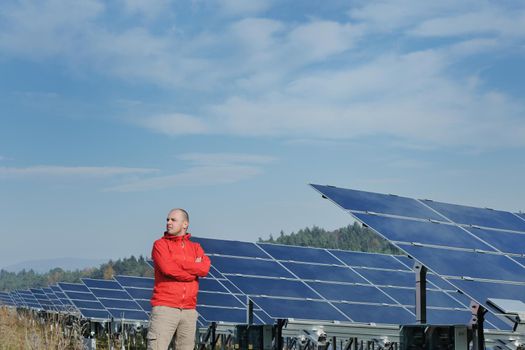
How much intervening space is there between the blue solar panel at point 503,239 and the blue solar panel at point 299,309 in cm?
340

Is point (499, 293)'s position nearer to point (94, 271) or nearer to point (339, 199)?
point (339, 199)

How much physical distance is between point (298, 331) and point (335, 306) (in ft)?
3.44

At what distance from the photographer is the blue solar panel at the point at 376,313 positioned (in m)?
15.4

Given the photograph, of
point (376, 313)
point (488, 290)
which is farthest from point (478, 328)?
point (376, 313)

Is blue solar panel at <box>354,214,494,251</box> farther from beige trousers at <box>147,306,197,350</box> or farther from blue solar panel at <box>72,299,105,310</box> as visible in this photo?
blue solar panel at <box>72,299,105,310</box>

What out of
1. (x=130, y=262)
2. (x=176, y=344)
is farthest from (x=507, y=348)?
(x=130, y=262)

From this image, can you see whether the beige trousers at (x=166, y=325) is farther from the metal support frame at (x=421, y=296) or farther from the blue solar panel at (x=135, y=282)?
the blue solar panel at (x=135, y=282)

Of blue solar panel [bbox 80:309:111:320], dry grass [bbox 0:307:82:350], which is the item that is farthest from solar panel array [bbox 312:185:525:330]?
blue solar panel [bbox 80:309:111:320]

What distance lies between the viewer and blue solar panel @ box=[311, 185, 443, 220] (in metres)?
12.2

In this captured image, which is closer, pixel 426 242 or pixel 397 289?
pixel 426 242

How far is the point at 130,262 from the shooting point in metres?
164

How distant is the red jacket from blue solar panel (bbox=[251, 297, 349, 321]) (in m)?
5.54

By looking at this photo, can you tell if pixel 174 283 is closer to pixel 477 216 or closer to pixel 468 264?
pixel 468 264

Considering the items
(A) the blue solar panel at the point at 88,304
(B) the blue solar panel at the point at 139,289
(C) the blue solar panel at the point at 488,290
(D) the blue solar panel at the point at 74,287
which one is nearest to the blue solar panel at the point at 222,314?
(C) the blue solar panel at the point at 488,290
